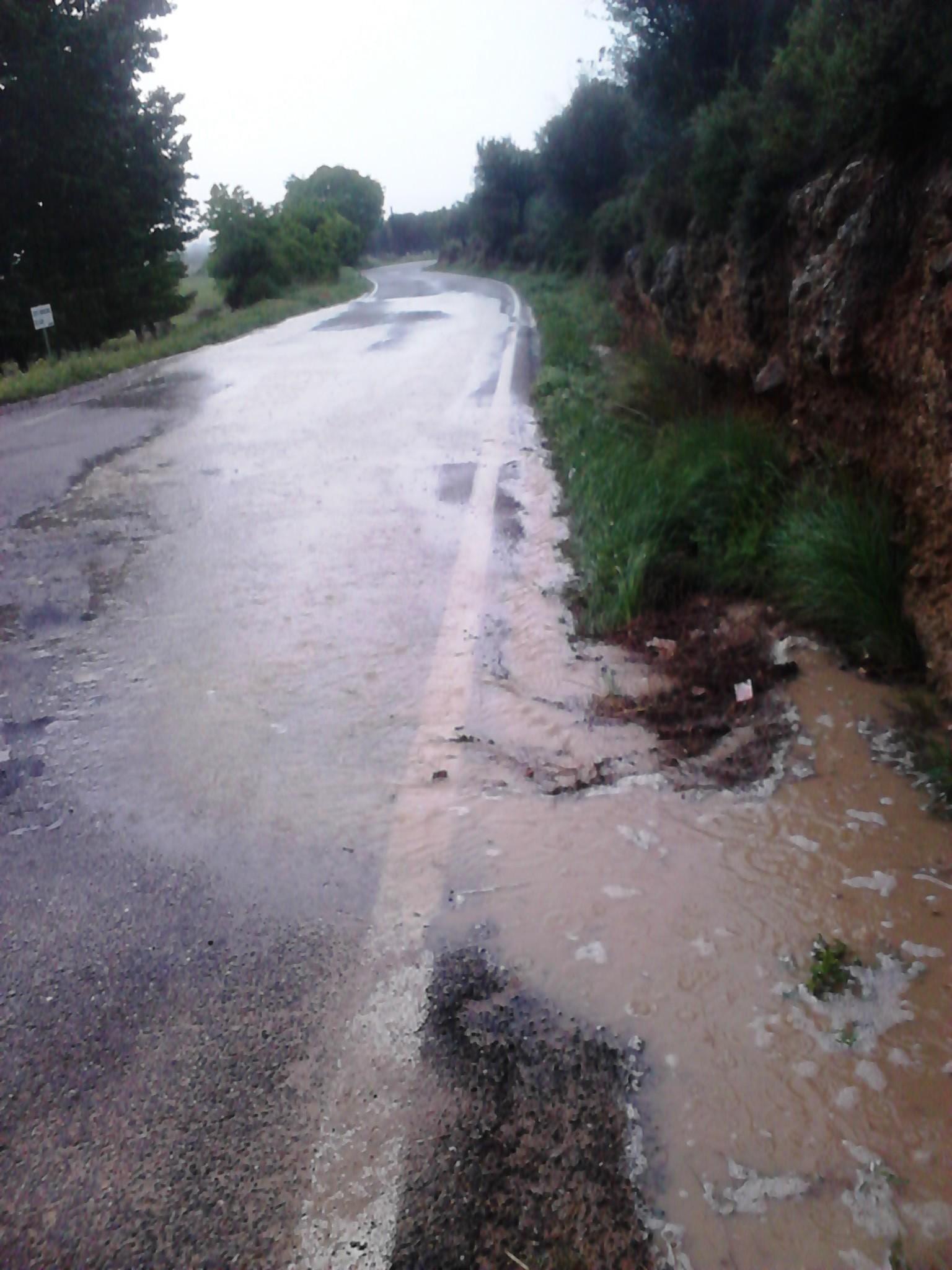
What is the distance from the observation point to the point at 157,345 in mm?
19219

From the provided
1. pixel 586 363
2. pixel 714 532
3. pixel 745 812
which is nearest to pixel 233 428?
pixel 586 363

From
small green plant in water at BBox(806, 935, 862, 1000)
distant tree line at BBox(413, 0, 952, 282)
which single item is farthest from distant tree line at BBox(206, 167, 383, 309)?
small green plant in water at BBox(806, 935, 862, 1000)

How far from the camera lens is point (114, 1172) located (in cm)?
218

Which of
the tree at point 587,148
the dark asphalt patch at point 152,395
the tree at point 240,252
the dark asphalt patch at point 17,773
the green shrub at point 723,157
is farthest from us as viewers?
the tree at point 240,252

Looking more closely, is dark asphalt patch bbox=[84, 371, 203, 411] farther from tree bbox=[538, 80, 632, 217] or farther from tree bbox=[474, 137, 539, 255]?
tree bbox=[474, 137, 539, 255]

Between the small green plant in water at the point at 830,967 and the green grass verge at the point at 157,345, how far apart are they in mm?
12681

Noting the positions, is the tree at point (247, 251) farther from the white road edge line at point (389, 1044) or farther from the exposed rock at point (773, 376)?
the white road edge line at point (389, 1044)

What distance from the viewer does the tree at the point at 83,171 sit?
21391mm

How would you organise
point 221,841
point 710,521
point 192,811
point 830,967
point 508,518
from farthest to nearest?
point 508,518 → point 710,521 → point 192,811 → point 221,841 → point 830,967

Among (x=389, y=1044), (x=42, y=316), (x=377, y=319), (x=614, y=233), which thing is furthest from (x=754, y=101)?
(x=377, y=319)

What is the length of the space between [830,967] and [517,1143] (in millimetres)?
1041

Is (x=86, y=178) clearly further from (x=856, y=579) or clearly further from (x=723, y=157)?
(x=856, y=579)

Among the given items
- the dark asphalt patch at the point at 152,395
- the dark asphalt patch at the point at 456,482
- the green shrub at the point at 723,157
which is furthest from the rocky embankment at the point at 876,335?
the dark asphalt patch at the point at 152,395

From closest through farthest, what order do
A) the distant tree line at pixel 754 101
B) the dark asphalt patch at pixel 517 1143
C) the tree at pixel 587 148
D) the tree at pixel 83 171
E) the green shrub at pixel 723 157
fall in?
the dark asphalt patch at pixel 517 1143
the distant tree line at pixel 754 101
the green shrub at pixel 723 157
the tree at pixel 83 171
the tree at pixel 587 148
